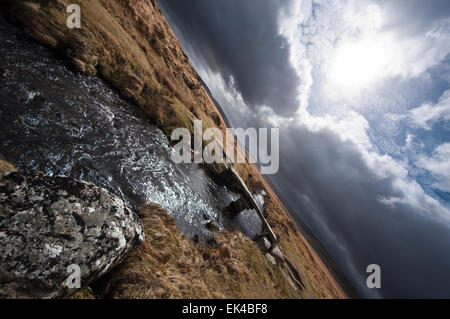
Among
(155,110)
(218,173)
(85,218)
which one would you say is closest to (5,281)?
(85,218)

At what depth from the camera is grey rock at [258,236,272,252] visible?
1698cm

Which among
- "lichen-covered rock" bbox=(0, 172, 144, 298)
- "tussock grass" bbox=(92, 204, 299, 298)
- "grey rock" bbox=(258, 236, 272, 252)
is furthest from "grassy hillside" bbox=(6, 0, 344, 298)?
"lichen-covered rock" bbox=(0, 172, 144, 298)

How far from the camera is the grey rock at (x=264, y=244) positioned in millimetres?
16984

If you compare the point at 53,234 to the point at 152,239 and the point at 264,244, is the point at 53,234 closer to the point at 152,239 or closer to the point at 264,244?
the point at 152,239

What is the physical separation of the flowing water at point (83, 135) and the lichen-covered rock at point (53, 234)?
2.98 metres

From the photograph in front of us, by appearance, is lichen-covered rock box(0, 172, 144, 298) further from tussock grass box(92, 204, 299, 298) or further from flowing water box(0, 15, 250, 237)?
flowing water box(0, 15, 250, 237)

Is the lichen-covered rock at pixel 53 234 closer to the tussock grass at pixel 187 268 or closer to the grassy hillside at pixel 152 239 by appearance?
the tussock grass at pixel 187 268

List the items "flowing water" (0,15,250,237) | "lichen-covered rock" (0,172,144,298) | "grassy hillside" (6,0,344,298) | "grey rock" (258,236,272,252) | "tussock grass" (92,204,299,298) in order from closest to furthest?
"lichen-covered rock" (0,172,144,298), "tussock grass" (92,204,299,298), "grassy hillside" (6,0,344,298), "flowing water" (0,15,250,237), "grey rock" (258,236,272,252)

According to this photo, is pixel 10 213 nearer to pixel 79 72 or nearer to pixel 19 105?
pixel 19 105

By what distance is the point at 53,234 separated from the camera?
4.11 m

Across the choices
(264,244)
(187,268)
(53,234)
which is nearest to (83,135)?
(53,234)

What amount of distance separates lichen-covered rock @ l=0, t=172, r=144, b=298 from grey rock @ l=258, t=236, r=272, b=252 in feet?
46.1

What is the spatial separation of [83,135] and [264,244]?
1658 centimetres

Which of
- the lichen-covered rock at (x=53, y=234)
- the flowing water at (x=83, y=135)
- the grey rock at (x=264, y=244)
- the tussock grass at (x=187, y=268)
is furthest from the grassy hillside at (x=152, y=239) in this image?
the lichen-covered rock at (x=53, y=234)
